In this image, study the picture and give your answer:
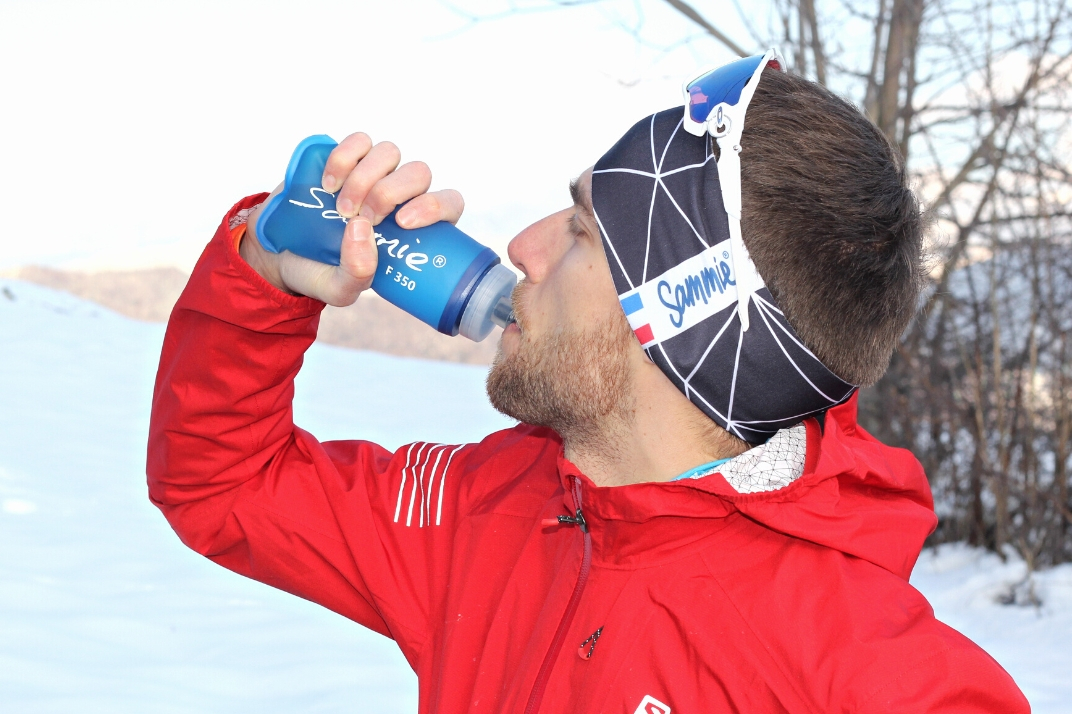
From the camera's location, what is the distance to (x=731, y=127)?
1504 mm

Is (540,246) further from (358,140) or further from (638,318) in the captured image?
(358,140)

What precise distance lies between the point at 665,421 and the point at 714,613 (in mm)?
383

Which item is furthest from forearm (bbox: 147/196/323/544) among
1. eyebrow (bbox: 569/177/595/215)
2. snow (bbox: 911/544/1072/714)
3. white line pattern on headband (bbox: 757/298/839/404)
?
snow (bbox: 911/544/1072/714)

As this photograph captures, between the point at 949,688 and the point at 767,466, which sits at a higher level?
the point at 767,466

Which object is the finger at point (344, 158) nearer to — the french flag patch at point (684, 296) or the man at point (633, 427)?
the man at point (633, 427)

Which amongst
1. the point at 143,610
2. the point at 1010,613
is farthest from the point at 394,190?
the point at 1010,613

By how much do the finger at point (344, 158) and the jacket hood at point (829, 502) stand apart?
61 cm

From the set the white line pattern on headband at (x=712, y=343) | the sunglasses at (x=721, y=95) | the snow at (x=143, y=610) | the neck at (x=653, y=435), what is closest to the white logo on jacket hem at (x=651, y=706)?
the neck at (x=653, y=435)

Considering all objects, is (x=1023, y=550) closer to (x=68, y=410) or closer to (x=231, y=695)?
(x=231, y=695)

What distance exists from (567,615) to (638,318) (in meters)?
0.50

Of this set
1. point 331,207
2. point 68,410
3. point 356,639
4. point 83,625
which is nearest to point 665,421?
point 331,207

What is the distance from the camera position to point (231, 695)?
3.02m

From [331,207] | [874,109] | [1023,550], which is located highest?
[874,109]

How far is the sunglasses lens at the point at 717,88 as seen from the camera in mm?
1550
